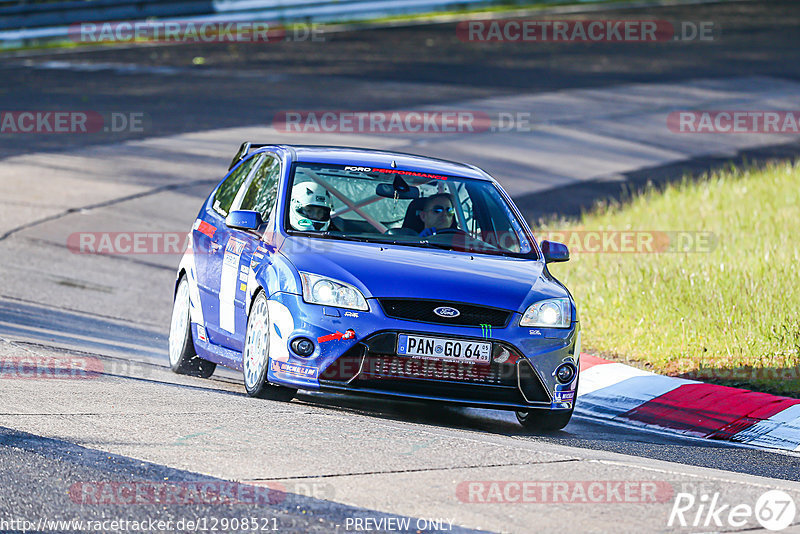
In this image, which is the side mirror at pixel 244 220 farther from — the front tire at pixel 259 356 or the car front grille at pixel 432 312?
the car front grille at pixel 432 312

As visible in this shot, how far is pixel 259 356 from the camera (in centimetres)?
795

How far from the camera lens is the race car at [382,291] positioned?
7.55 meters

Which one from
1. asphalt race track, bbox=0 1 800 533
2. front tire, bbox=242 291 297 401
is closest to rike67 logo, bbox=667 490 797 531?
asphalt race track, bbox=0 1 800 533

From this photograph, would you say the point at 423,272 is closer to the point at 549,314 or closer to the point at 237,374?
the point at 549,314

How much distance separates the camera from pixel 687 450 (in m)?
7.75

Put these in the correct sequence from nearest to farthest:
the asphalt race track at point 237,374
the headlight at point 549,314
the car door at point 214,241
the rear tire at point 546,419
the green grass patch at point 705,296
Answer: the asphalt race track at point 237,374
the headlight at point 549,314
the rear tire at point 546,419
the car door at point 214,241
the green grass patch at point 705,296

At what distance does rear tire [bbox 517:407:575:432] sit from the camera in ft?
26.5

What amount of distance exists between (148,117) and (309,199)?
13822 mm

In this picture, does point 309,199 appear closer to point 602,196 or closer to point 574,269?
point 574,269

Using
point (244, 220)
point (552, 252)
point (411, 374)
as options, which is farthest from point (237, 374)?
point (411, 374)

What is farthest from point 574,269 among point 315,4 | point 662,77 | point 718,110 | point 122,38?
point 315,4

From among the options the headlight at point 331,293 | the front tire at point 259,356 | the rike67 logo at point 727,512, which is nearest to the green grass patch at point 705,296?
the headlight at point 331,293

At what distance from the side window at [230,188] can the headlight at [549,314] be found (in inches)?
102

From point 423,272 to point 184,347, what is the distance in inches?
92.4
